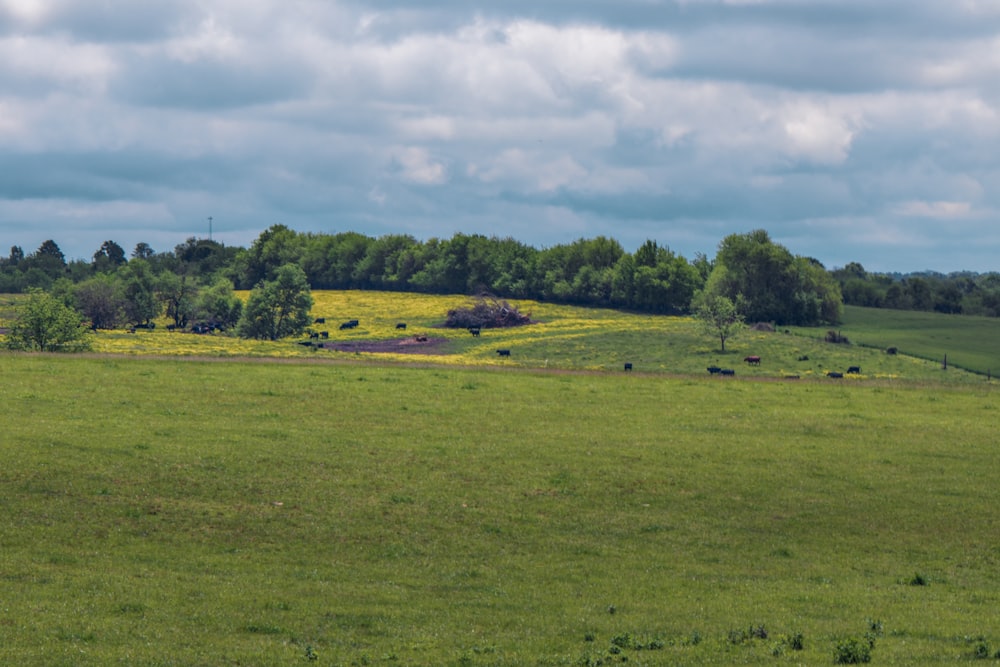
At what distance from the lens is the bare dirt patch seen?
439ft

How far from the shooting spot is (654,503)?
114 feet

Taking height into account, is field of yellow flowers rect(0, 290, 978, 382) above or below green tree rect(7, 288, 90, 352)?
below

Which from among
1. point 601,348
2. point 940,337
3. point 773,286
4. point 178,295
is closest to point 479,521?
point 601,348

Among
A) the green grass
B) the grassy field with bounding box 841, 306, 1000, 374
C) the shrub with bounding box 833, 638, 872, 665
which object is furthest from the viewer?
the grassy field with bounding box 841, 306, 1000, 374

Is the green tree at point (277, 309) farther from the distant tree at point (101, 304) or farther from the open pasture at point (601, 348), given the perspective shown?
the distant tree at point (101, 304)

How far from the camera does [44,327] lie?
293ft

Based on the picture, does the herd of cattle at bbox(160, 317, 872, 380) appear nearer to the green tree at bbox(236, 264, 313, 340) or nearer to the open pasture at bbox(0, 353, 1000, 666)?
the green tree at bbox(236, 264, 313, 340)

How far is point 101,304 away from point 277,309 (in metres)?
35.6

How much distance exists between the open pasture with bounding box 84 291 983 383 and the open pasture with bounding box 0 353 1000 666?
4893 centimetres

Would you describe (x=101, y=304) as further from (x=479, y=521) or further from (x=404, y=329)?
(x=479, y=521)

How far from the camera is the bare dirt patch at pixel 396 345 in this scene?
134 meters

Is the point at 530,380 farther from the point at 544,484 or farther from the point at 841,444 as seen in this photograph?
the point at 544,484

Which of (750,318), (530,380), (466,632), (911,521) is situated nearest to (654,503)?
(911,521)

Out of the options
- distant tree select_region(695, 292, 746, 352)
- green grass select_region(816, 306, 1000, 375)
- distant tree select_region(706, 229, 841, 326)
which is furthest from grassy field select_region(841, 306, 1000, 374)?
distant tree select_region(695, 292, 746, 352)
